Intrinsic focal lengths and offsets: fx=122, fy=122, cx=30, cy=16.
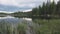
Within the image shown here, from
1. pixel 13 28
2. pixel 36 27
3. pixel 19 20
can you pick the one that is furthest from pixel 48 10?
pixel 13 28

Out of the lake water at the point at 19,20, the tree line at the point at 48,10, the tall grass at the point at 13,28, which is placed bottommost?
the tall grass at the point at 13,28

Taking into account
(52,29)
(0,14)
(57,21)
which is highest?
(0,14)

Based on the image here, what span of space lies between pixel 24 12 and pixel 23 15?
0.06 metres

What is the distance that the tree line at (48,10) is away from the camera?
2.04 m

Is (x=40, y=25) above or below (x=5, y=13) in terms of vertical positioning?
below

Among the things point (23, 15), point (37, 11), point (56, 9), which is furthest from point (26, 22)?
point (56, 9)

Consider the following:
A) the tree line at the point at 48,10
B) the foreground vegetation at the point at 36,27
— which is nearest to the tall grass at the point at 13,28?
the foreground vegetation at the point at 36,27

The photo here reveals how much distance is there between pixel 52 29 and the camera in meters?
2.02

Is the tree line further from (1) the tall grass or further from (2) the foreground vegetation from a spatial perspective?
(1) the tall grass

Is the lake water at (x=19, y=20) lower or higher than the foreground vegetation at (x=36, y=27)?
higher

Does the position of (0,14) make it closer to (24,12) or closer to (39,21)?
(24,12)

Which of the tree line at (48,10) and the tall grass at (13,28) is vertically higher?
the tree line at (48,10)

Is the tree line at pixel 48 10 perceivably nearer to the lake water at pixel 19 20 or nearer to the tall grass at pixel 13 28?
the lake water at pixel 19 20

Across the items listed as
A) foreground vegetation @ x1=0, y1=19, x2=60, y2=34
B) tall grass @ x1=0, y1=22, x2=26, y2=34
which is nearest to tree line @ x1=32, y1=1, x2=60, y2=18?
foreground vegetation @ x1=0, y1=19, x2=60, y2=34
